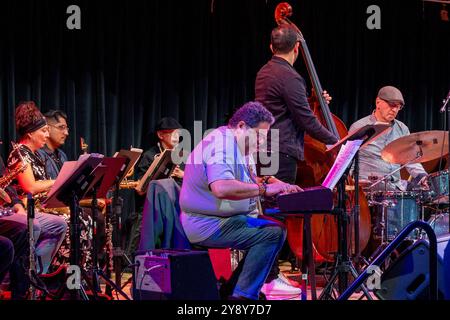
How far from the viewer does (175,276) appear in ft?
13.1

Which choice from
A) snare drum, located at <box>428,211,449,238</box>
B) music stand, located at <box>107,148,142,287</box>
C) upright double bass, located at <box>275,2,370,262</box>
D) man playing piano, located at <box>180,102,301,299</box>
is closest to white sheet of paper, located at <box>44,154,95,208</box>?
man playing piano, located at <box>180,102,301,299</box>

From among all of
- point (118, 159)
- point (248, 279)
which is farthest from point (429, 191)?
point (118, 159)

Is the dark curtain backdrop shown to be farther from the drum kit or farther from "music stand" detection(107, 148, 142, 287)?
the drum kit

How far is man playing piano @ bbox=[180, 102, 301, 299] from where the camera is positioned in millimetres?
4352

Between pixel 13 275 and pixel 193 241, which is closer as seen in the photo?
pixel 193 241

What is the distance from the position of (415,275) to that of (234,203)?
1581 mm

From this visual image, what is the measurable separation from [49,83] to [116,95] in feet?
2.23

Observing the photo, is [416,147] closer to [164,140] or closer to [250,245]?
[250,245]

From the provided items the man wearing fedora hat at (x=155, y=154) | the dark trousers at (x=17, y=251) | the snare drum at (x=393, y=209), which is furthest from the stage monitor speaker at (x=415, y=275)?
the man wearing fedora hat at (x=155, y=154)

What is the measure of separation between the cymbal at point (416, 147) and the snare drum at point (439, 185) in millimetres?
170

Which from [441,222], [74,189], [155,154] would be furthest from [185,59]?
[74,189]

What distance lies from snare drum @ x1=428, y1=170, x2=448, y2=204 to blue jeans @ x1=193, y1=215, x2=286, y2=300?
1978 millimetres
